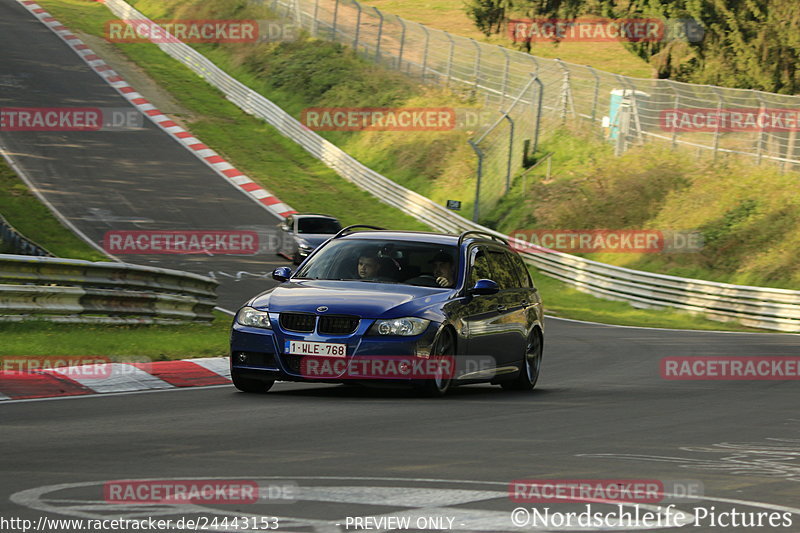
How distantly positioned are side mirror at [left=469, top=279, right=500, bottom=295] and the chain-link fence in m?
24.3

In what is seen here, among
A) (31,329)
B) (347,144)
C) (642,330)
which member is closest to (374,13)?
(347,144)

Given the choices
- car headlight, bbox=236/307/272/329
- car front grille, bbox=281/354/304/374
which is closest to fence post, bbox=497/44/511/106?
car headlight, bbox=236/307/272/329

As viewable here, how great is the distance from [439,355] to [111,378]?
315 cm

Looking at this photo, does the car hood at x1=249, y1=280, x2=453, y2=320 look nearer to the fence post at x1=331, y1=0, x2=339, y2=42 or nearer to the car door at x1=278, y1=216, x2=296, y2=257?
the car door at x1=278, y1=216, x2=296, y2=257

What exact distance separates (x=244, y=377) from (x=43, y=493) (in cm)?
534

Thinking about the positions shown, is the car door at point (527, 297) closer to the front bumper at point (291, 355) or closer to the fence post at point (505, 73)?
the front bumper at point (291, 355)

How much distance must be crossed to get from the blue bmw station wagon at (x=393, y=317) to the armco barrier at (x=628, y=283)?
1747 centimetres

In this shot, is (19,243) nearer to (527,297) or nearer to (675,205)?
(527,297)

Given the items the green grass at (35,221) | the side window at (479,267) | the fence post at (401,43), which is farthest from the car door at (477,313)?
the fence post at (401,43)

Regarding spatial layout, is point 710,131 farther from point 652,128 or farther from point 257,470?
point 257,470

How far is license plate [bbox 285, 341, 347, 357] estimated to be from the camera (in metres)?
10.6

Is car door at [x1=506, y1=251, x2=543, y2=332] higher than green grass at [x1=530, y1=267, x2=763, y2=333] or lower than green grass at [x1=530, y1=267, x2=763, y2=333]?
higher

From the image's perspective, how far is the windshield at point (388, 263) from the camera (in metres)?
11.8

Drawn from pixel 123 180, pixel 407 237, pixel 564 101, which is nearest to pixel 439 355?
pixel 407 237
